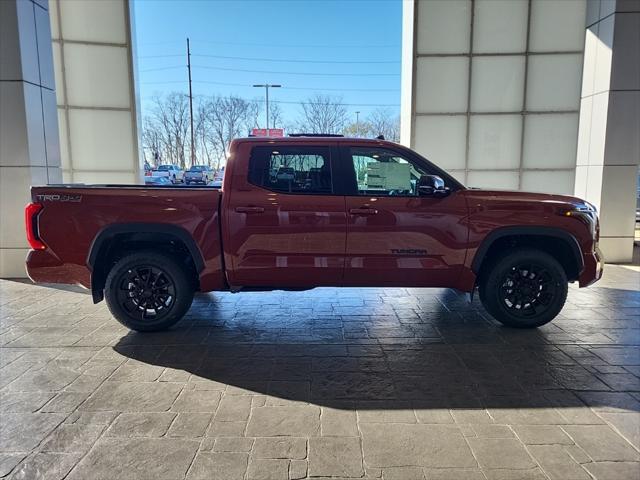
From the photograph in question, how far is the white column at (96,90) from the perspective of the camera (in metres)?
10.2

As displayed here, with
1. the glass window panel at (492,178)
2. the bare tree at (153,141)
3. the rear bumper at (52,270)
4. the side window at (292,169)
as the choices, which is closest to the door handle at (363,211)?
the side window at (292,169)

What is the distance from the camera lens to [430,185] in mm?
4645

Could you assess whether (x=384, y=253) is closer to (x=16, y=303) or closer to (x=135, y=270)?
(x=135, y=270)

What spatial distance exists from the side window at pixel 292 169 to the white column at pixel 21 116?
442cm

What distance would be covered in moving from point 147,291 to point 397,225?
8.83 feet

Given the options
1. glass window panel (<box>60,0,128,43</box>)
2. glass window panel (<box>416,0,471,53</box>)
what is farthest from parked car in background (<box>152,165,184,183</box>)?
glass window panel (<box>416,0,471,53</box>)

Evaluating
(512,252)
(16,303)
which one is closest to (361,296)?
(512,252)

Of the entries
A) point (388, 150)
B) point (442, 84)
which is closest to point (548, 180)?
point (442, 84)

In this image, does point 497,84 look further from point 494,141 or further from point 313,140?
point 313,140

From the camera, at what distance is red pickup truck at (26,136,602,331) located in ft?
15.7

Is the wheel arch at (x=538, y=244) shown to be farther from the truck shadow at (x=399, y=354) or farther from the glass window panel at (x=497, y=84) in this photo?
the glass window panel at (x=497, y=84)

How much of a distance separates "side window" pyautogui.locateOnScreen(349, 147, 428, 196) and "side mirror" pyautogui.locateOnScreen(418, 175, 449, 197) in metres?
0.16

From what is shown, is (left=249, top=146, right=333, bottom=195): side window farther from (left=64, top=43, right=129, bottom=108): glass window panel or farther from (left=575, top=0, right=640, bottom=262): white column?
(left=64, top=43, right=129, bottom=108): glass window panel

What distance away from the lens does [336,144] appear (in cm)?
498
